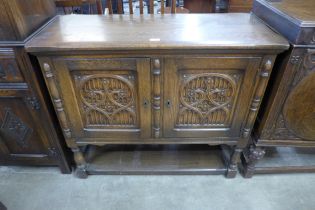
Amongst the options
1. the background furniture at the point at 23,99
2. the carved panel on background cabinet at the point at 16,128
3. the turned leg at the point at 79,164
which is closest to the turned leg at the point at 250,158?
the turned leg at the point at 79,164

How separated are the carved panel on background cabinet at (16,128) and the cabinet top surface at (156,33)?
449 millimetres

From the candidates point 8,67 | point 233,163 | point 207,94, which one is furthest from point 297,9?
point 8,67

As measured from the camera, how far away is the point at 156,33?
95 centimetres

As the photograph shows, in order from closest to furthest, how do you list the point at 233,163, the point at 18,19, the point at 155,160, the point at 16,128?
the point at 18,19 < the point at 16,128 < the point at 233,163 < the point at 155,160

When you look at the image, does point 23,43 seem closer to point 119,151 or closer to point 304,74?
point 119,151

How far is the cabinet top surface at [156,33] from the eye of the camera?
0.84m

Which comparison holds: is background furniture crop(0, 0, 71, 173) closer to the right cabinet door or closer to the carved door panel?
the carved door panel

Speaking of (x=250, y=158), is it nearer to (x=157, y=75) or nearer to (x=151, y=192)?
(x=151, y=192)

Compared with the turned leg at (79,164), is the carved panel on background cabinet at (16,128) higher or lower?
higher

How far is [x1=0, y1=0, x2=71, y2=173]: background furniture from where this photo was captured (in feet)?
2.86

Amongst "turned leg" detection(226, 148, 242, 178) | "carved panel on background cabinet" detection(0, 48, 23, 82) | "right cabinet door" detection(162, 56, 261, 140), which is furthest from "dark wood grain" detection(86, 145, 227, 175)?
"carved panel on background cabinet" detection(0, 48, 23, 82)

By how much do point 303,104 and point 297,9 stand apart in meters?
0.43

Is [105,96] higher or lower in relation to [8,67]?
lower

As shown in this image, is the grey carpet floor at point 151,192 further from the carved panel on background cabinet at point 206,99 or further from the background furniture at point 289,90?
the carved panel on background cabinet at point 206,99
